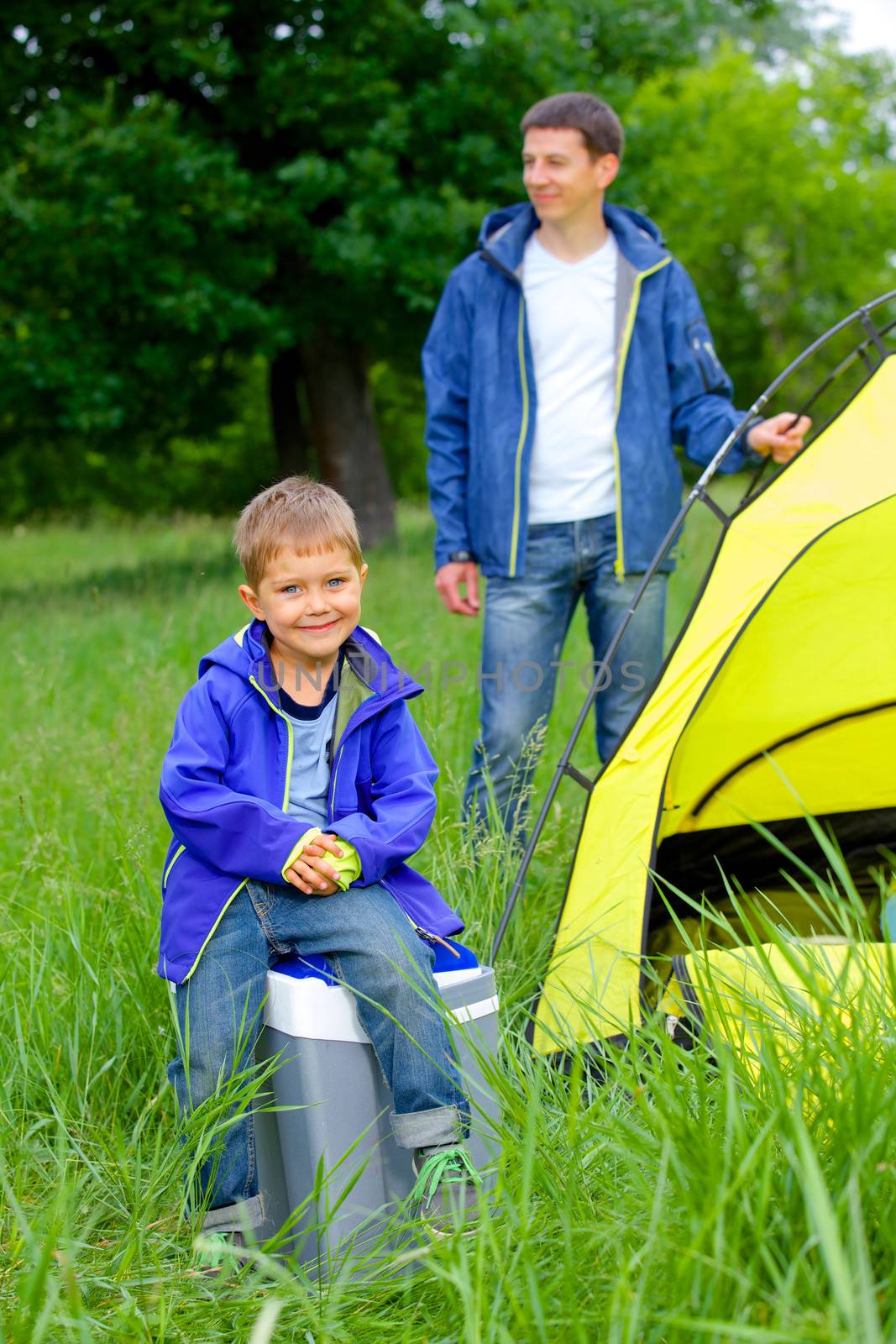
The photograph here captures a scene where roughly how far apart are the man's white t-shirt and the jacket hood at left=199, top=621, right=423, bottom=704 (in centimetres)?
109

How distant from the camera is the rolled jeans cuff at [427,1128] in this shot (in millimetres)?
1835

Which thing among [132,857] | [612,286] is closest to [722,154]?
[612,286]

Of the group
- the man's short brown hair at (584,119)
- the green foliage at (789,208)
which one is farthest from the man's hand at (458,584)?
the green foliage at (789,208)

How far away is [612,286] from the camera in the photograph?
3150 millimetres

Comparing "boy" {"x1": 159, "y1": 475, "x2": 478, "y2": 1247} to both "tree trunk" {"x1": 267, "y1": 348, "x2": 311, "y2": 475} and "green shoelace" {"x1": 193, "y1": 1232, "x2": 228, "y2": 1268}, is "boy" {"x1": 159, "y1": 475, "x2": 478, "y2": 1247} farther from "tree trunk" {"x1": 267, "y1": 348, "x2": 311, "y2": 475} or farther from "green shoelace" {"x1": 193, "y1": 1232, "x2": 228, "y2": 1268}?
"tree trunk" {"x1": 267, "y1": 348, "x2": 311, "y2": 475}

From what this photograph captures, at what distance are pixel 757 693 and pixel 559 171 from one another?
1320 millimetres

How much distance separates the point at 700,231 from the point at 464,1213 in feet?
69.3

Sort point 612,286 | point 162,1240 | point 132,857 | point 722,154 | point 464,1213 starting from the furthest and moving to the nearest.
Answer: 1. point 722,154
2. point 612,286
3. point 132,857
4. point 162,1240
5. point 464,1213

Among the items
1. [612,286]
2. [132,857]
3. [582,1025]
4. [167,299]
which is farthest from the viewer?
[167,299]

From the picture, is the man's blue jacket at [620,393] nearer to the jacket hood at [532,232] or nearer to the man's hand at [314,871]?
the jacket hood at [532,232]

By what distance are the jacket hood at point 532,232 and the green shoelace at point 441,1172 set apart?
212 centimetres

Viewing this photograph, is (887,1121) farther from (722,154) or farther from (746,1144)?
(722,154)

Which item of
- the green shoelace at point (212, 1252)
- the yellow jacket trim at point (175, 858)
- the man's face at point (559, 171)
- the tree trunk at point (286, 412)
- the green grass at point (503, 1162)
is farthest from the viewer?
the tree trunk at point (286, 412)

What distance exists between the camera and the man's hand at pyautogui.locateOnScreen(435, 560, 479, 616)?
325 cm
